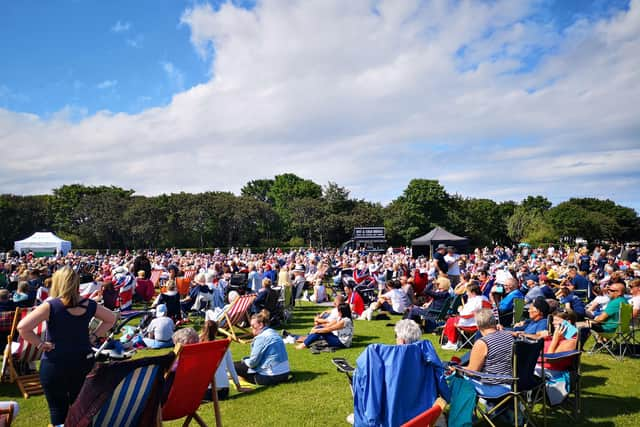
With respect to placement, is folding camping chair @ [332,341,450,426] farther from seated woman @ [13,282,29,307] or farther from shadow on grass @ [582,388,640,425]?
seated woman @ [13,282,29,307]

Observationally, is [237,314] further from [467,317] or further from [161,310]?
[467,317]

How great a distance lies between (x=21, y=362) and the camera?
623 cm

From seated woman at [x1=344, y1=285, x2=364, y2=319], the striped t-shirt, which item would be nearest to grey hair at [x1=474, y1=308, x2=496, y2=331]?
the striped t-shirt

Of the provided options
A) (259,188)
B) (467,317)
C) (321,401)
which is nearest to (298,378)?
(321,401)

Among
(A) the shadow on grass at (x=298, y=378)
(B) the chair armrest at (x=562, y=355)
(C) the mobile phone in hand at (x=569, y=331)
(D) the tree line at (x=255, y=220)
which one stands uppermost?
(D) the tree line at (x=255, y=220)

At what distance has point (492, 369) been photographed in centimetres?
441

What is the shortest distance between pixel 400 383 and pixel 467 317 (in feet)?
15.5

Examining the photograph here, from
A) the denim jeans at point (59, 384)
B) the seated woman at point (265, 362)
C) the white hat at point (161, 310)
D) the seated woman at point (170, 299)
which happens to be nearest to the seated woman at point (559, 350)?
the seated woman at point (265, 362)

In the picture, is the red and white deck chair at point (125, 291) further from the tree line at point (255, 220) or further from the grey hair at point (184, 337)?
the tree line at point (255, 220)

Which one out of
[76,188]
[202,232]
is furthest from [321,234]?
[76,188]

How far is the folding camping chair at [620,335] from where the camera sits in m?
7.40

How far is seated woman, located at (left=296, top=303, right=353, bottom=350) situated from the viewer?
8.34m

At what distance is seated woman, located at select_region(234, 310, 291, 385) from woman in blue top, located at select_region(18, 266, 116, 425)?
2.97m

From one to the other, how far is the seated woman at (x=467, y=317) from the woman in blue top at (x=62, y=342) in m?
6.38
